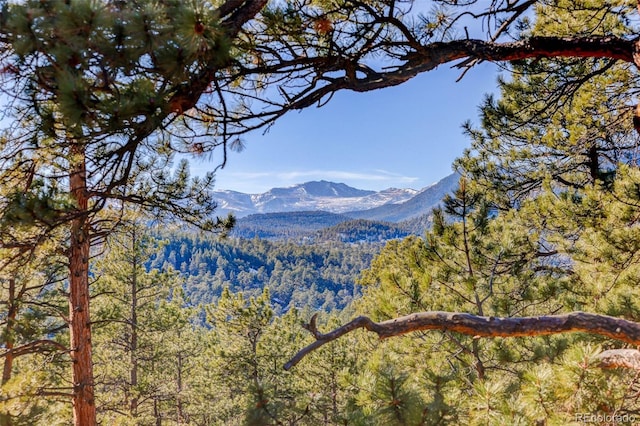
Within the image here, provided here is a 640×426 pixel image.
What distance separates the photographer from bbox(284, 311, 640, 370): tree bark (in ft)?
5.15

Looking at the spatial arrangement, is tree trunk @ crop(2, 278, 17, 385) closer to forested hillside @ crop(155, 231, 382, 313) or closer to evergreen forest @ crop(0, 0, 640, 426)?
evergreen forest @ crop(0, 0, 640, 426)

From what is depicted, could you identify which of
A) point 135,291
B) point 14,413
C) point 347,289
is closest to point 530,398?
point 14,413

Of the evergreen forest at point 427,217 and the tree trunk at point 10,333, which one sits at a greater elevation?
the evergreen forest at point 427,217

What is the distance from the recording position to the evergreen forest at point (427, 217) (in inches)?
56.8

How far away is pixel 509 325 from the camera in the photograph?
5.53ft

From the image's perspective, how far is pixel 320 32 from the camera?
2309mm

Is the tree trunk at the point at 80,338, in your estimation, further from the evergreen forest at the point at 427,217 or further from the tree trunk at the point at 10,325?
the tree trunk at the point at 10,325

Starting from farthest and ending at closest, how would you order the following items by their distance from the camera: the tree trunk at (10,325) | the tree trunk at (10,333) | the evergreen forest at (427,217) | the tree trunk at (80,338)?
the tree trunk at (10,325)
the tree trunk at (80,338)
the tree trunk at (10,333)
the evergreen forest at (427,217)

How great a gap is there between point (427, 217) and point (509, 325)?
245cm

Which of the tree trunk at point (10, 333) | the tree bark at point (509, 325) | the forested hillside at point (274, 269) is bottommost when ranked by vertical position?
the forested hillside at point (274, 269)

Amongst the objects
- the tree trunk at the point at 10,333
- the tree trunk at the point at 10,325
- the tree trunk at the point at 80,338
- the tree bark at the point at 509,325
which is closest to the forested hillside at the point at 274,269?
the tree trunk at the point at 10,325

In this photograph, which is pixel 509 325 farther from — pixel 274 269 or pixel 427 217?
pixel 274 269

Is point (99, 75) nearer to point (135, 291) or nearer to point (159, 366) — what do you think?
point (135, 291)

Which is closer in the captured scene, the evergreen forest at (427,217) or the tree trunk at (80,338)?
the evergreen forest at (427,217)
